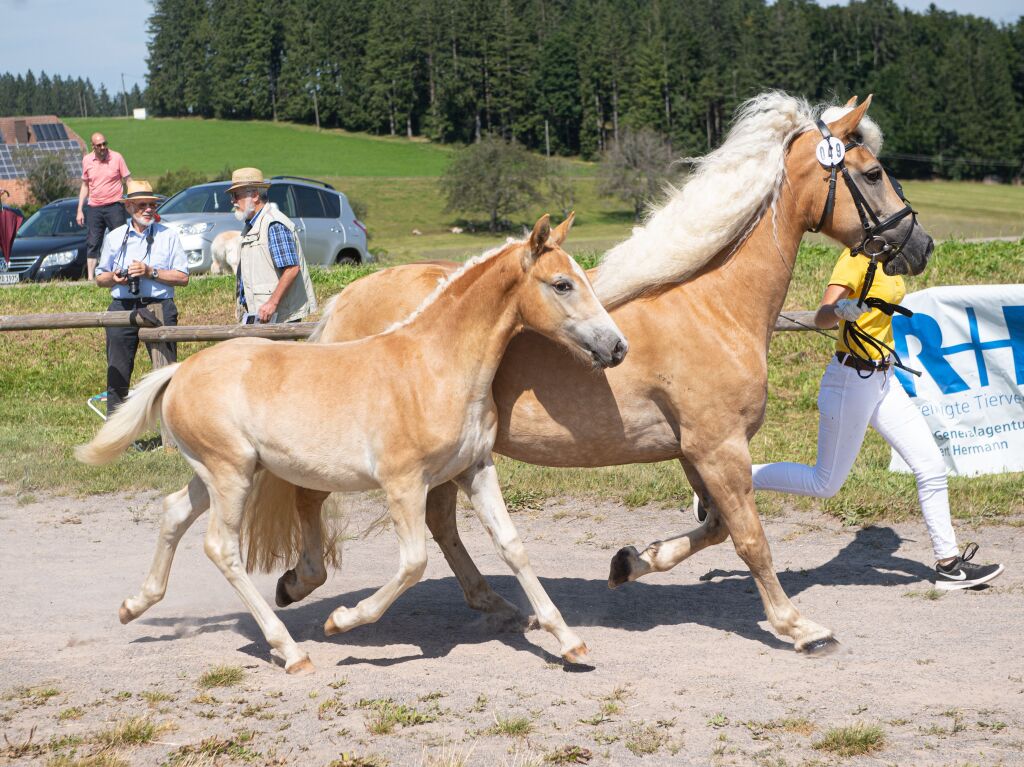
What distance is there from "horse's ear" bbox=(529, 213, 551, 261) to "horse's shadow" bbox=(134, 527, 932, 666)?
1787 mm

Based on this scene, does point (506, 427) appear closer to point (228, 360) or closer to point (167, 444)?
point (228, 360)

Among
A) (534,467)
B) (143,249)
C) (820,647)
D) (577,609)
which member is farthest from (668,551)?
(143,249)

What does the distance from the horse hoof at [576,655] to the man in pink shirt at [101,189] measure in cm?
1136

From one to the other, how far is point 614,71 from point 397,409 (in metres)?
92.3

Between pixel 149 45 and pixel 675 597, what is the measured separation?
141m

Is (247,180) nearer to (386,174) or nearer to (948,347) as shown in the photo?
(948,347)

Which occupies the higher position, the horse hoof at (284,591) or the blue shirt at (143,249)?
the blue shirt at (143,249)

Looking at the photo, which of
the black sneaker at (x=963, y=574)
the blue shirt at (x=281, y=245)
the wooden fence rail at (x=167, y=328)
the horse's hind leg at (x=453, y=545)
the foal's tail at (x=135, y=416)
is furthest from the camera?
the wooden fence rail at (x=167, y=328)

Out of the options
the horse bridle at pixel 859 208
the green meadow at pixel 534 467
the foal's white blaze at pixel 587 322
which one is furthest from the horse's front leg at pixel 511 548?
the green meadow at pixel 534 467

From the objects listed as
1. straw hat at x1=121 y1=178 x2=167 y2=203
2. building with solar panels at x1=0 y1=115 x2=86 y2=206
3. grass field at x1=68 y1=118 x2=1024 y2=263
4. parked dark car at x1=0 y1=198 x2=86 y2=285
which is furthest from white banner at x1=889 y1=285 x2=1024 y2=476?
building with solar panels at x1=0 y1=115 x2=86 y2=206

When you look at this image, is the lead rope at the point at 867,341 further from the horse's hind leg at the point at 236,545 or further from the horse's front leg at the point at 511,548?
the horse's hind leg at the point at 236,545

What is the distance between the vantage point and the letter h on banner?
328 inches

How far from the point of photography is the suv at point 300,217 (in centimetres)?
1677

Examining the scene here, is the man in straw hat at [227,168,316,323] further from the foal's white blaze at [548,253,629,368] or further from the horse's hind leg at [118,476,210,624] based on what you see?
the foal's white blaze at [548,253,629,368]
